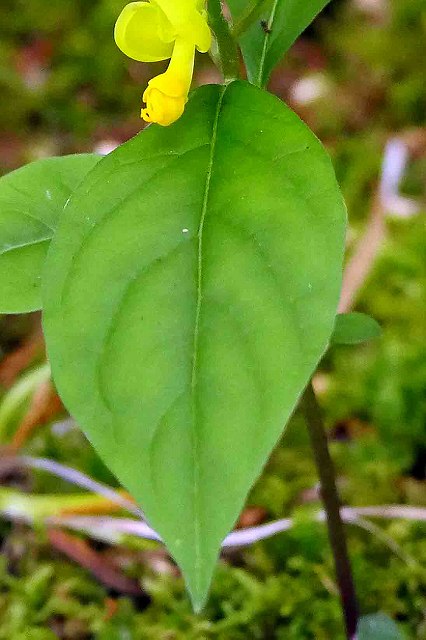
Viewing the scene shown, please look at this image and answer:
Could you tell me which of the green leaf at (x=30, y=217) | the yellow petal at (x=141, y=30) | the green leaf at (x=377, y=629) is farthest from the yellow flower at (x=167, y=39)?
the green leaf at (x=377, y=629)

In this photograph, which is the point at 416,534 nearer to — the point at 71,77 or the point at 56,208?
the point at 56,208

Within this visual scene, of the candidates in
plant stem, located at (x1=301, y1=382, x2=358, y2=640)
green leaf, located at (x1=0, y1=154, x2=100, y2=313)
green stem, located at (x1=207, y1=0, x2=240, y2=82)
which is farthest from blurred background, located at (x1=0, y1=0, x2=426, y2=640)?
green stem, located at (x1=207, y1=0, x2=240, y2=82)

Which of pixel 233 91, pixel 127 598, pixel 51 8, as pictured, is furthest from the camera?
pixel 51 8

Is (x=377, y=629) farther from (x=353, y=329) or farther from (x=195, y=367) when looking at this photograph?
(x=195, y=367)

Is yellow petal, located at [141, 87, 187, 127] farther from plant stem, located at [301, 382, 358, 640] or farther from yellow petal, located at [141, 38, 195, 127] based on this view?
plant stem, located at [301, 382, 358, 640]

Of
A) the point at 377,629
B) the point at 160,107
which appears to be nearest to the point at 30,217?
the point at 160,107

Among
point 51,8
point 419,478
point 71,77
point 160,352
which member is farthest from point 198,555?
point 51,8

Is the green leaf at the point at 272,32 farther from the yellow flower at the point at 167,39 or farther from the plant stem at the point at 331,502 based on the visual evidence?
the plant stem at the point at 331,502
